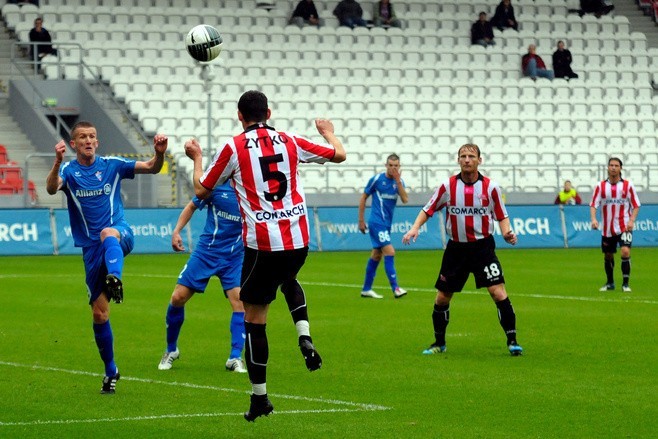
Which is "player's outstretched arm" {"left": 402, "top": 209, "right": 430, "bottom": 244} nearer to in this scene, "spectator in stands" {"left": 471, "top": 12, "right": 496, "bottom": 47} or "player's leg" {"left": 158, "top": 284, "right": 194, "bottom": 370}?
"player's leg" {"left": 158, "top": 284, "right": 194, "bottom": 370}

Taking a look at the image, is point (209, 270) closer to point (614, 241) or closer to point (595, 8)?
point (614, 241)

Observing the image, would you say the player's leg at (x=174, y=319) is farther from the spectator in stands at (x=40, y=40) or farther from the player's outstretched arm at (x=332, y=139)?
the spectator in stands at (x=40, y=40)

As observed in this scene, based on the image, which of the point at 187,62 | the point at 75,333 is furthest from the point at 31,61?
the point at 75,333

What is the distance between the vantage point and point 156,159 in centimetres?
952

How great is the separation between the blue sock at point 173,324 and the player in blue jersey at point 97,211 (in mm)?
1473

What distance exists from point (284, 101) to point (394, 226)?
7.22 metres

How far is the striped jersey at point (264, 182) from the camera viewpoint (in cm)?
802

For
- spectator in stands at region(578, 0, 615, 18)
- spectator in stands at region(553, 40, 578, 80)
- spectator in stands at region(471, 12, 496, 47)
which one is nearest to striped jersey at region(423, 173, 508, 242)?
spectator in stands at region(471, 12, 496, 47)

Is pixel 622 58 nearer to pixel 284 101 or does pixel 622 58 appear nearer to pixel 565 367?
pixel 284 101

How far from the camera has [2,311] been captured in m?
16.6

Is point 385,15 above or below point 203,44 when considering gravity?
above

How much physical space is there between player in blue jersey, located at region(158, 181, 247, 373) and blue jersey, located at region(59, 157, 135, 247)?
4.99ft

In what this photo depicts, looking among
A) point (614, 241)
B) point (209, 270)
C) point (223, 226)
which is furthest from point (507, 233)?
point (614, 241)

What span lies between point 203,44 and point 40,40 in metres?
17.7
